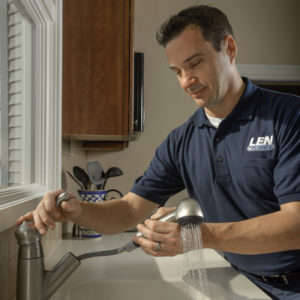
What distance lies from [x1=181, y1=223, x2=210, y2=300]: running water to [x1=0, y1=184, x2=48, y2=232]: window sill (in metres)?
0.35

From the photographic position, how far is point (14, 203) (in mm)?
860

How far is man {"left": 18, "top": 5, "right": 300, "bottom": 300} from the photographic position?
44.8 inches

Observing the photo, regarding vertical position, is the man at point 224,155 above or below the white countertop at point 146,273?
above

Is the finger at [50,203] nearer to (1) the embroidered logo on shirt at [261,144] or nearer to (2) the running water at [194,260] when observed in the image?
(2) the running water at [194,260]

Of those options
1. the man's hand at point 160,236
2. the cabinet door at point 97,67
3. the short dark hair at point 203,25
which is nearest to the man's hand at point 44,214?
the man's hand at point 160,236

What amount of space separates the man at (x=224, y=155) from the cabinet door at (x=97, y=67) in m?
0.39

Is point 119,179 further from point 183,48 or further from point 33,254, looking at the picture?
point 33,254

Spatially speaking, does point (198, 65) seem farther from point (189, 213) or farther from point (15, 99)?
point (189, 213)

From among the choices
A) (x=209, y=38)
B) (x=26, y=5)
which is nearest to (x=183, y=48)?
(x=209, y=38)

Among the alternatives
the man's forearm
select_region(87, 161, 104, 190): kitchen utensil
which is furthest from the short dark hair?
select_region(87, 161, 104, 190): kitchen utensil

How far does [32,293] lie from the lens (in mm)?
709

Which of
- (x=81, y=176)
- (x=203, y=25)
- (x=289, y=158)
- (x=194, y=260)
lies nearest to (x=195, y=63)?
(x=203, y=25)

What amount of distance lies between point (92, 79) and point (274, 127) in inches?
33.3

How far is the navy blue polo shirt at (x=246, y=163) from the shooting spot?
44.0 inches
